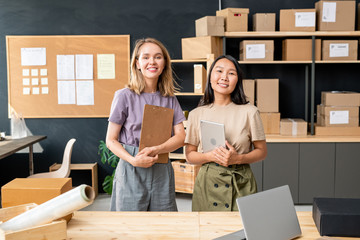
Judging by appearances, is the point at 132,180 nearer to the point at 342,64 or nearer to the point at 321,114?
the point at 321,114

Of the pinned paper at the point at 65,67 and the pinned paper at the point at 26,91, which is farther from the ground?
the pinned paper at the point at 65,67

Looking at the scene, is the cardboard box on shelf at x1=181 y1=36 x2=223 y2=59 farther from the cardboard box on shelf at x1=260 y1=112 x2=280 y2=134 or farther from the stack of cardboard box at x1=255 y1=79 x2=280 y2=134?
the cardboard box on shelf at x1=260 y1=112 x2=280 y2=134

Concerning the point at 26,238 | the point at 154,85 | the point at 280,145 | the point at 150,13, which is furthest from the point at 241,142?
the point at 150,13

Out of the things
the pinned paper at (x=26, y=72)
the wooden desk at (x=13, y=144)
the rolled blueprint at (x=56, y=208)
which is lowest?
the wooden desk at (x=13, y=144)

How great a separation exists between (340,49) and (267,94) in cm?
96

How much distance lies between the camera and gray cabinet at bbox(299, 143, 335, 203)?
4.18m

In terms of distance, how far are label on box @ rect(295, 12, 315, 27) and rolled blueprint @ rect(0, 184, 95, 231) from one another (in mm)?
3743

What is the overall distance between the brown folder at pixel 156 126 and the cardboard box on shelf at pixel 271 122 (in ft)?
8.07

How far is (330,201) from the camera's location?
1.47 m

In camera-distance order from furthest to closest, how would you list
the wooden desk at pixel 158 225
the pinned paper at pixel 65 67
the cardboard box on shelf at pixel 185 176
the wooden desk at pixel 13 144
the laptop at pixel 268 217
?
the pinned paper at pixel 65 67 → the cardboard box on shelf at pixel 185 176 → the wooden desk at pixel 13 144 → the wooden desk at pixel 158 225 → the laptop at pixel 268 217

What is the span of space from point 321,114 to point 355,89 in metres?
0.74

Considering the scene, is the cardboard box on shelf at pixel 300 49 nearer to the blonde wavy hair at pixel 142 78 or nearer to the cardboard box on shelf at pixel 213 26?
the cardboard box on shelf at pixel 213 26

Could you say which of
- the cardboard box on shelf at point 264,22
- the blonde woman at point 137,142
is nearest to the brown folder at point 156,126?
the blonde woman at point 137,142

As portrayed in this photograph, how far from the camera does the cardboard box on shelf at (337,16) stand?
4.16 metres
